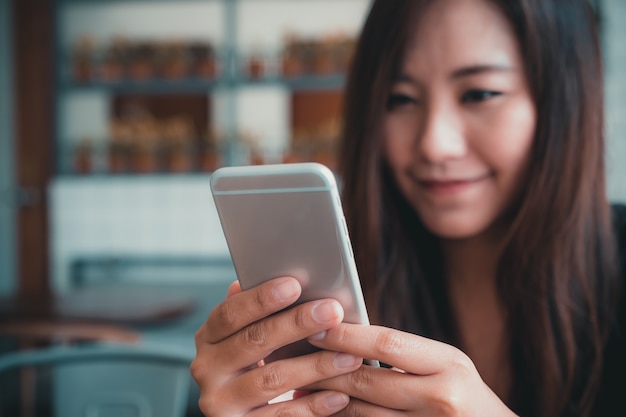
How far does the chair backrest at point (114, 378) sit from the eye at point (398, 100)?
1.73 feet

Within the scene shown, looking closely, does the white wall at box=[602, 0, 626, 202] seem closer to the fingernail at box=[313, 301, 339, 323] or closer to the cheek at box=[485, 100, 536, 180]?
the cheek at box=[485, 100, 536, 180]

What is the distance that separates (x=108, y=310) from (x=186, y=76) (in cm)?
247

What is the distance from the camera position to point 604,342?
0.87 m

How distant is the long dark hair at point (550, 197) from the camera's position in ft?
2.67

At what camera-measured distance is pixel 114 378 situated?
→ 101cm

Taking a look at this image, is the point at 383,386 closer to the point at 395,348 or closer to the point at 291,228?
the point at 395,348

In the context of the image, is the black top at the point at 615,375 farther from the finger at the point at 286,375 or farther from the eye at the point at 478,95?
the finger at the point at 286,375

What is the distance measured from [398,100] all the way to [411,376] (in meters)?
0.44

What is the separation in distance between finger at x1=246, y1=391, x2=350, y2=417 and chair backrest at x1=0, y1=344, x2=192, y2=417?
0.43m

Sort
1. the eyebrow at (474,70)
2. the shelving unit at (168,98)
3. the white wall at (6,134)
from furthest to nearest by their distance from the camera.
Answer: the white wall at (6,134)
the shelving unit at (168,98)
the eyebrow at (474,70)

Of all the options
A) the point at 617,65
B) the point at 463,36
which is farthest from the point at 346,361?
the point at 617,65

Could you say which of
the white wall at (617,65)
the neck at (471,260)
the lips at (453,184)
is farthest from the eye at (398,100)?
the white wall at (617,65)

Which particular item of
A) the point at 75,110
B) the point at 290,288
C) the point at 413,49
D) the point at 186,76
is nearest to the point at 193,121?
the point at 186,76

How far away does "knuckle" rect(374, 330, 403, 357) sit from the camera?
1.76 ft
